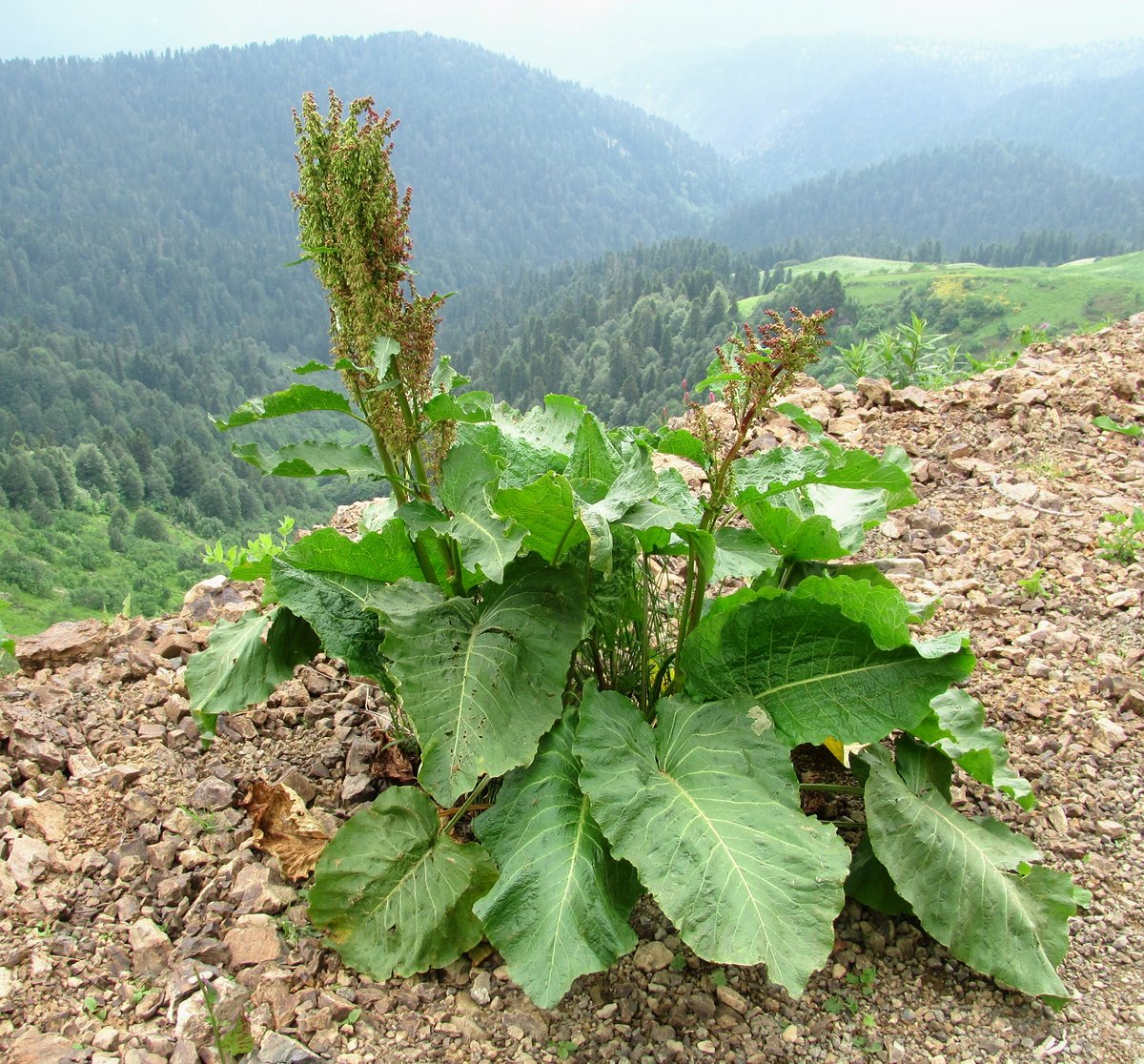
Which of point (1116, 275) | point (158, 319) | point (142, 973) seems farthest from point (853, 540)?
point (158, 319)

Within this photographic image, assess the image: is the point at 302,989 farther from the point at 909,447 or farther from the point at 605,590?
the point at 909,447

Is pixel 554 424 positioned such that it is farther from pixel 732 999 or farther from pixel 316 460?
pixel 732 999

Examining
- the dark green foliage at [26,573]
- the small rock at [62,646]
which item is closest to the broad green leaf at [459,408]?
the small rock at [62,646]

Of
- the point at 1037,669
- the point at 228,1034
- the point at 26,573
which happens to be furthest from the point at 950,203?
the point at 228,1034

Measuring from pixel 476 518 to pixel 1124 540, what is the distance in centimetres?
350

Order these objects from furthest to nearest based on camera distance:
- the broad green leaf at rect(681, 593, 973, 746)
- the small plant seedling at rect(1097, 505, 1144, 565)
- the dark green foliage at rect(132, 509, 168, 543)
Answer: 1. the dark green foliage at rect(132, 509, 168, 543)
2. the small plant seedling at rect(1097, 505, 1144, 565)
3. the broad green leaf at rect(681, 593, 973, 746)

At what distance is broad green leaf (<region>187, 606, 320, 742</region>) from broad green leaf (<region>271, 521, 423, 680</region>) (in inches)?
5.8

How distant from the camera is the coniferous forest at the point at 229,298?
6519 centimetres

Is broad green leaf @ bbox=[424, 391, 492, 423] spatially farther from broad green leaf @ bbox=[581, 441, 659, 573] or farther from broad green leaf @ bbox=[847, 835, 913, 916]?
broad green leaf @ bbox=[847, 835, 913, 916]

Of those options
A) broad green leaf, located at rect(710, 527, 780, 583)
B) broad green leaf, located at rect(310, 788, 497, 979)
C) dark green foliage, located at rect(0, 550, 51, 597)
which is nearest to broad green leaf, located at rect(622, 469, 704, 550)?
broad green leaf, located at rect(710, 527, 780, 583)

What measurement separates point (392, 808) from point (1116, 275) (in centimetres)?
11311

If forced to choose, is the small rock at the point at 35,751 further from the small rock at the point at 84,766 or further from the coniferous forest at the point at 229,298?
the coniferous forest at the point at 229,298

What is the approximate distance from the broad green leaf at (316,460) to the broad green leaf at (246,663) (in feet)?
1.58

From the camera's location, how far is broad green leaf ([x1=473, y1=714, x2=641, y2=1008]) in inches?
77.5
